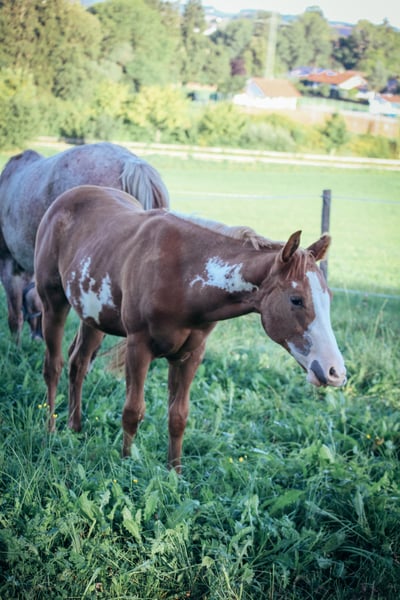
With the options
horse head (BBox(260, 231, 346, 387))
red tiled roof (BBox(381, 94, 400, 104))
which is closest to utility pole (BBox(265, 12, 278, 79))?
red tiled roof (BBox(381, 94, 400, 104))

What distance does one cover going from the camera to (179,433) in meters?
3.27

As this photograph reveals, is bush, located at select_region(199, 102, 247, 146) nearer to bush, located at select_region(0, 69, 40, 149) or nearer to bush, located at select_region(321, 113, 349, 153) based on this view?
bush, located at select_region(321, 113, 349, 153)

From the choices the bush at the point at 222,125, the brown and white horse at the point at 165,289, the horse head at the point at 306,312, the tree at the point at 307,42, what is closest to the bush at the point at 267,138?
the bush at the point at 222,125

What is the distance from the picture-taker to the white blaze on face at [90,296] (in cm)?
323

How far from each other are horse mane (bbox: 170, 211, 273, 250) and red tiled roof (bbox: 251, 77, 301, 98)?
9299mm

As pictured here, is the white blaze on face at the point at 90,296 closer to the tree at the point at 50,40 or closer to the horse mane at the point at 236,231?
the horse mane at the point at 236,231

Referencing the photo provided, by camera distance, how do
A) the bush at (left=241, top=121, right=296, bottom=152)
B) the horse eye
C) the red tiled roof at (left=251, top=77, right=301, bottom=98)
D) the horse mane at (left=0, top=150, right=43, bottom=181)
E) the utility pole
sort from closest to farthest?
the horse eye → the horse mane at (left=0, top=150, right=43, bottom=181) → the utility pole → the red tiled roof at (left=251, top=77, right=301, bottom=98) → the bush at (left=241, top=121, right=296, bottom=152)

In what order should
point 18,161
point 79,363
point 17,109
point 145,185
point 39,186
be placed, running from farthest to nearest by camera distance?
point 17,109 → point 18,161 → point 39,186 → point 145,185 → point 79,363

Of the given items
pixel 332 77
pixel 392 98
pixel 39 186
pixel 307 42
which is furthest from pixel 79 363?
pixel 307 42

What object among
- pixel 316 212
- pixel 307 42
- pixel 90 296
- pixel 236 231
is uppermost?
pixel 307 42

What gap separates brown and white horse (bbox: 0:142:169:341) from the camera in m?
4.50

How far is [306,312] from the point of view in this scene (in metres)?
2.48

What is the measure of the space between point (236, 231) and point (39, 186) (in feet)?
9.03

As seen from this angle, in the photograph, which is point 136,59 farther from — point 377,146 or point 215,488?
point 215,488
